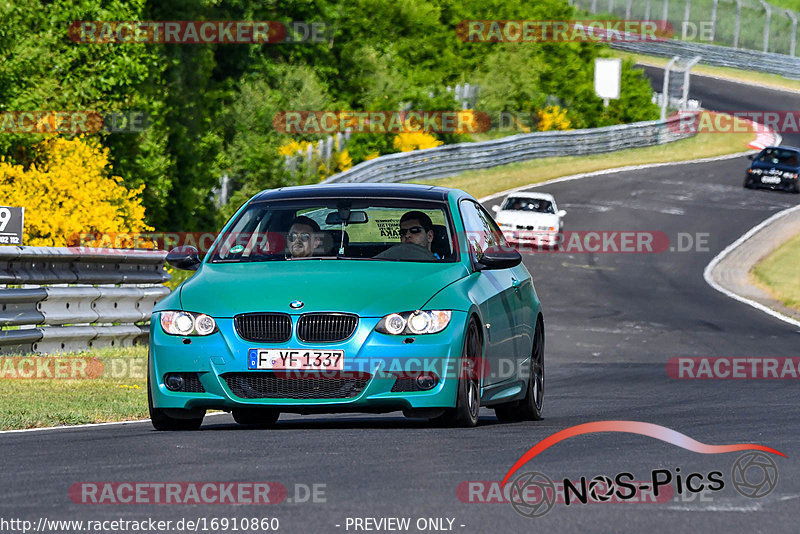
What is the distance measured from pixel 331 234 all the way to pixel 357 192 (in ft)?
1.63

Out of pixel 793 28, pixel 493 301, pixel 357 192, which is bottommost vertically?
pixel 793 28

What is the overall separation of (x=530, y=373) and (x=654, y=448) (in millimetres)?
2795

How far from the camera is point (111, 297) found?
17.0 metres

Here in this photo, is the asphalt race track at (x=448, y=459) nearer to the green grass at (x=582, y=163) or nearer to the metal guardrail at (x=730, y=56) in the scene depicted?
the green grass at (x=582, y=163)

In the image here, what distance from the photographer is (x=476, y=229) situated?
10984mm

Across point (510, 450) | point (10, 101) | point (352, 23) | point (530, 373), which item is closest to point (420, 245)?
point (530, 373)

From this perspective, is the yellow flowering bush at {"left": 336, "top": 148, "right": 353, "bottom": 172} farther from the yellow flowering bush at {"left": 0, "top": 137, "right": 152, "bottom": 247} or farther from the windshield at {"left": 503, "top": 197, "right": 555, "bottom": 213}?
the yellow flowering bush at {"left": 0, "top": 137, "right": 152, "bottom": 247}

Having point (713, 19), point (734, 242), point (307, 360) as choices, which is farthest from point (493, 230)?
point (713, 19)

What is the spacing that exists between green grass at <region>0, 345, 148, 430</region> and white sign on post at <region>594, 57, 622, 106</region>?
5672 centimetres

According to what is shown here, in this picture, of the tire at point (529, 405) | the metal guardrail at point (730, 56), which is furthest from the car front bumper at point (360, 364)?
the metal guardrail at point (730, 56)

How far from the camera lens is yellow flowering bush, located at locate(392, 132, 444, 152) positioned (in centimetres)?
5481

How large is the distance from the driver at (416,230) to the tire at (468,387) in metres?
0.93

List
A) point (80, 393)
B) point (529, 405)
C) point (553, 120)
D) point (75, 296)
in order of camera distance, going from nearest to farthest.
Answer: point (529, 405), point (80, 393), point (75, 296), point (553, 120)

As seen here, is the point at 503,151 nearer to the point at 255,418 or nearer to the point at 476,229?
the point at 476,229
